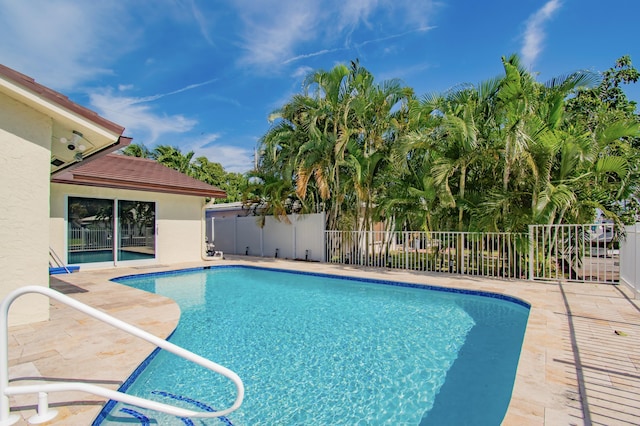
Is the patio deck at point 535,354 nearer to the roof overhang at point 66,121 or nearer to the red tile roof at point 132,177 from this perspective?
the roof overhang at point 66,121

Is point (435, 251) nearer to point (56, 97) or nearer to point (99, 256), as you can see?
point (56, 97)

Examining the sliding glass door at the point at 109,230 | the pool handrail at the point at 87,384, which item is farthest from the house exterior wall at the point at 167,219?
the pool handrail at the point at 87,384

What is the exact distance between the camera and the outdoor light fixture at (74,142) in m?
6.05

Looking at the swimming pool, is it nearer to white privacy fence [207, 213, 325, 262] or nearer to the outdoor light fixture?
white privacy fence [207, 213, 325, 262]

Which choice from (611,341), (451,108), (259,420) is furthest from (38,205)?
(451,108)

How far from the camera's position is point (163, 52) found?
1611 centimetres

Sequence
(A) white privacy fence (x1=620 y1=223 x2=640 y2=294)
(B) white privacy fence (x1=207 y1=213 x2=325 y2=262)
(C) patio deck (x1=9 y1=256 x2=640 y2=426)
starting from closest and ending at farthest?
(C) patio deck (x1=9 y1=256 x2=640 y2=426), (A) white privacy fence (x1=620 y1=223 x2=640 y2=294), (B) white privacy fence (x1=207 y1=213 x2=325 y2=262)

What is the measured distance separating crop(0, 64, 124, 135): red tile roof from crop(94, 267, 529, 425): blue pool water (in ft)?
12.5

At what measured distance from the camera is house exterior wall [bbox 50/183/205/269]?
11.4m

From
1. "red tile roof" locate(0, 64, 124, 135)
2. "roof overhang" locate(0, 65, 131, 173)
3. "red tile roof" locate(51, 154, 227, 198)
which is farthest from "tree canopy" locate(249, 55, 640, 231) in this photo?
"red tile roof" locate(0, 64, 124, 135)

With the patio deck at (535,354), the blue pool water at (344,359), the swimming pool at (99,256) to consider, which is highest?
the swimming pool at (99,256)

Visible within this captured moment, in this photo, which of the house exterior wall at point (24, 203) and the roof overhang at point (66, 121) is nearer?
the roof overhang at point (66, 121)

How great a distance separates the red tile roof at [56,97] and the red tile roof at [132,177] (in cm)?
596

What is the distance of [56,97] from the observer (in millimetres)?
5273
